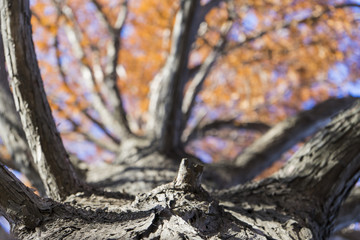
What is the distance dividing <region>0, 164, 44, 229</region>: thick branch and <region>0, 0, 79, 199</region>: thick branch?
1.55 ft

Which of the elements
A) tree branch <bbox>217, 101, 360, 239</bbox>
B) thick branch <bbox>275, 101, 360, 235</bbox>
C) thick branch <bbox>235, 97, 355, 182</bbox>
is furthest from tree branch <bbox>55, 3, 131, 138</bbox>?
thick branch <bbox>275, 101, 360, 235</bbox>

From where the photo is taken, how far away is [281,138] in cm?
327

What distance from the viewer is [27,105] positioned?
1823mm

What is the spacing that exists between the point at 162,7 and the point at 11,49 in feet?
20.0

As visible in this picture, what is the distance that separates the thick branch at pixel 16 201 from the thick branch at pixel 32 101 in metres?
0.47

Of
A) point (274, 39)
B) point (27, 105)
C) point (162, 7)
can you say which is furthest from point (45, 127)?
point (274, 39)

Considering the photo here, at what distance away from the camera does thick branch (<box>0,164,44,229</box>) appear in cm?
138

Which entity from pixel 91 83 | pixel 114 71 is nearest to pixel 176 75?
pixel 114 71

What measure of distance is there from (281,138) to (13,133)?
2565 mm

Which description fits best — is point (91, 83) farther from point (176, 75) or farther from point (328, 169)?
point (328, 169)

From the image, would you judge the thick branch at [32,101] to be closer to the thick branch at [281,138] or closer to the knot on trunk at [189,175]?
the knot on trunk at [189,175]

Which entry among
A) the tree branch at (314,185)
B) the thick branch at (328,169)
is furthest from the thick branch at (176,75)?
the thick branch at (328,169)

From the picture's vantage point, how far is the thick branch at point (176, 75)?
278 cm

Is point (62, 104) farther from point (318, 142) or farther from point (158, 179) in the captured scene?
point (318, 142)
